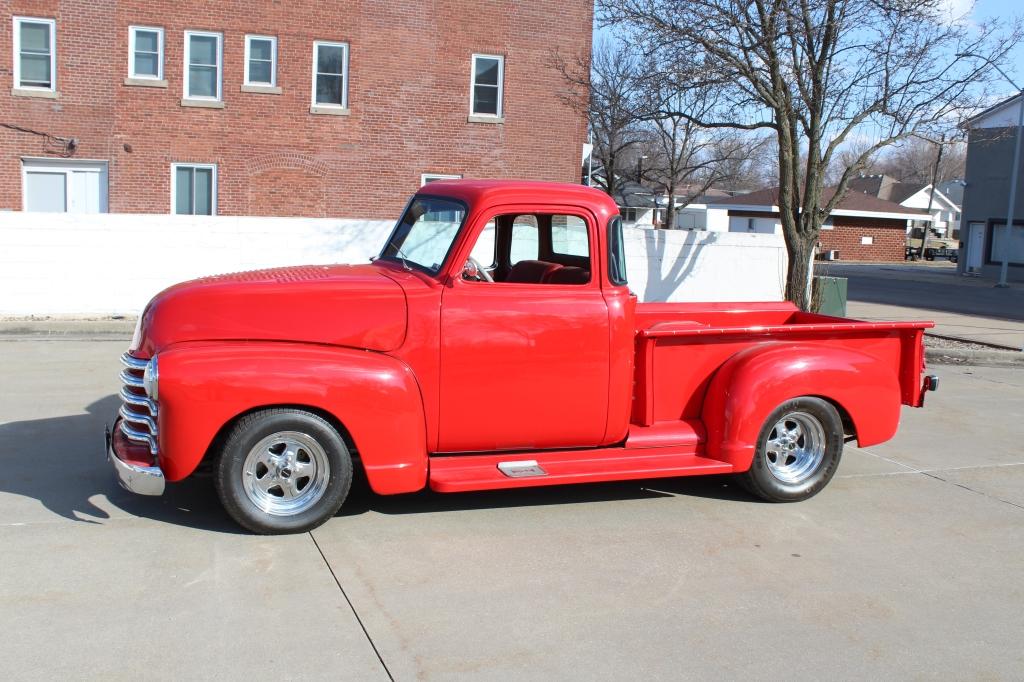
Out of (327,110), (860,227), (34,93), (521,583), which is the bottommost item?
(521,583)

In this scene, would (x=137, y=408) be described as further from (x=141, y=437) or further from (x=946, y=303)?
(x=946, y=303)

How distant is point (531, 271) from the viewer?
21.2 ft

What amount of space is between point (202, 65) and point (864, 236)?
41.2 meters

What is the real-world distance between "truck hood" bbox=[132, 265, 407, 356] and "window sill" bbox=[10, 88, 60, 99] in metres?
18.6

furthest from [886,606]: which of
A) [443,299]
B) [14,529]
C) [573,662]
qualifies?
[14,529]

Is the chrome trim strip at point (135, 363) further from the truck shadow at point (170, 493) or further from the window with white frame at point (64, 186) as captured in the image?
the window with white frame at point (64, 186)

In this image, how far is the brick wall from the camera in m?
54.1

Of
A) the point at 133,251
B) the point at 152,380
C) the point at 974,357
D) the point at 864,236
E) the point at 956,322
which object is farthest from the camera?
the point at 864,236

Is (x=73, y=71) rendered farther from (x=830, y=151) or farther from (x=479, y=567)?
(x=479, y=567)

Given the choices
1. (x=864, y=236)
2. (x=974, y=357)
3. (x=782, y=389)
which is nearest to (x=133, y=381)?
(x=782, y=389)

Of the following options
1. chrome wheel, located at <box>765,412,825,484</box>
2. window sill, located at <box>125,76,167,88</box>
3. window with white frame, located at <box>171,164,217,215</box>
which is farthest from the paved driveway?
window sill, located at <box>125,76,167,88</box>

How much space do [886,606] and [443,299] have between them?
285cm

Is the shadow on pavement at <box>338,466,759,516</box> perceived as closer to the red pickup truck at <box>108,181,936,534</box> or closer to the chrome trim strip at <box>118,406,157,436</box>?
the red pickup truck at <box>108,181,936,534</box>

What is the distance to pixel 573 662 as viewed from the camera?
13.8 feet
